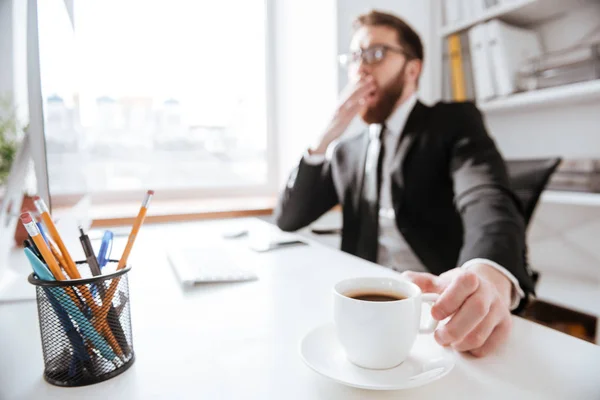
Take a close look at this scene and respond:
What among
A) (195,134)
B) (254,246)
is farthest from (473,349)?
(195,134)

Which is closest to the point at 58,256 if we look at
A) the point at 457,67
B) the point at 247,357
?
the point at 247,357

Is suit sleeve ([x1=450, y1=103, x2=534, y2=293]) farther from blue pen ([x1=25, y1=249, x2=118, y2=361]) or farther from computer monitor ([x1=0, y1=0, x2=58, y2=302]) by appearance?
computer monitor ([x1=0, y1=0, x2=58, y2=302])

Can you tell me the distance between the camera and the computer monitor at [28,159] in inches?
23.6

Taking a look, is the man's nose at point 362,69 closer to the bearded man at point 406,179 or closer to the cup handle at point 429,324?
the bearded man at point 406,179

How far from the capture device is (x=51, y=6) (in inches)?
24.7

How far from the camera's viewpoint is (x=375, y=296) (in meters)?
0.44

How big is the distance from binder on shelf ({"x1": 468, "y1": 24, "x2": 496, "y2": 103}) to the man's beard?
→ 0.43m

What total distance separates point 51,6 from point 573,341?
2.74 ft

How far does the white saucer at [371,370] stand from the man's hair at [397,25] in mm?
1179

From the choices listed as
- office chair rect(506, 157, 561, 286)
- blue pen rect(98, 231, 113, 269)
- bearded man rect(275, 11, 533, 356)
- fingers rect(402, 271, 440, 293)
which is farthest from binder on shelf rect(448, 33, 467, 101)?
blue pen rect(98, 231, 113, 269)

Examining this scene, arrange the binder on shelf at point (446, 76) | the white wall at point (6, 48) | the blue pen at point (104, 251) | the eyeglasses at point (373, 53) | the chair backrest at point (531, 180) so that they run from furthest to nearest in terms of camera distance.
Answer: the binder on shelf at point (446, 76), the eyeglasses at point (373, 53), the chair backrest at point (531, 180), the white wall at point (6, 48), the blue pen at point (104, 251)

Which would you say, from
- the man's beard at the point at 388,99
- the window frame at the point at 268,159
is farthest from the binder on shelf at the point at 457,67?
the window frame at the point at 268,159

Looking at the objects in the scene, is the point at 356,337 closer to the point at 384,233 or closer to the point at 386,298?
the point at 386,298

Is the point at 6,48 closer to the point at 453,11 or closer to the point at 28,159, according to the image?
the point at 28,159
